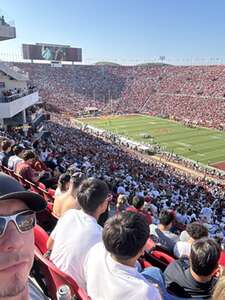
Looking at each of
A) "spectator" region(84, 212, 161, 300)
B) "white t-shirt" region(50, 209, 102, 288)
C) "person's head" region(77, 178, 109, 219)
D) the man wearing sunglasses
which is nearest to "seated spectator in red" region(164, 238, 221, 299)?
"spectator" region(84, 212, 161, 300)

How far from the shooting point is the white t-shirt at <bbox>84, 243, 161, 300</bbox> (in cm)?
285

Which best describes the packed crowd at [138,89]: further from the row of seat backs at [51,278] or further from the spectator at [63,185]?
the row of seat backs at [51,278]

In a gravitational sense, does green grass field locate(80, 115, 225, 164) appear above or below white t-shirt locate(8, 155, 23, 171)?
below

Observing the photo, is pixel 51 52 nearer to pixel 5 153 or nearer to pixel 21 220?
pixel 5 153

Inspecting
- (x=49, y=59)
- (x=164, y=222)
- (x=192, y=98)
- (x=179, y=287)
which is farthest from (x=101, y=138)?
(x=49, y=59)

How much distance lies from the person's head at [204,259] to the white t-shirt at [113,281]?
2.21ft

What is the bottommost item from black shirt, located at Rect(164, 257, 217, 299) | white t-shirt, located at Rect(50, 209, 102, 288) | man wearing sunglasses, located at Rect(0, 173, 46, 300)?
black shirt, located at Rect(164, 257, 217, 299)

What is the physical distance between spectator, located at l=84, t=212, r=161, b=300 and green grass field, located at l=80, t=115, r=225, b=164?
116ft

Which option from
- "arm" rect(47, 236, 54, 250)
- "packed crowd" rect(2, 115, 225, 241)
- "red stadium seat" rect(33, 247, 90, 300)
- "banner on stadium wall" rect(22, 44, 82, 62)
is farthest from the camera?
"banner on stadium wall" rect(22, 44, 82, 62)

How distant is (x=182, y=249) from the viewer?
5305mm

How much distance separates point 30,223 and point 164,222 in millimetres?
4874

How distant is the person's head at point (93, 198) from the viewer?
4.29 metres

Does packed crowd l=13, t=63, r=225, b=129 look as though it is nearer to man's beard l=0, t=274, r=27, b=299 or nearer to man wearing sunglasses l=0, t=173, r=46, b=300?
man wearing sunglasses l=0, t=173, r=46, b=300

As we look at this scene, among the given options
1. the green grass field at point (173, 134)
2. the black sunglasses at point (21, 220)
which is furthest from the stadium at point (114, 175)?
the green grass field at point (173, 134)
